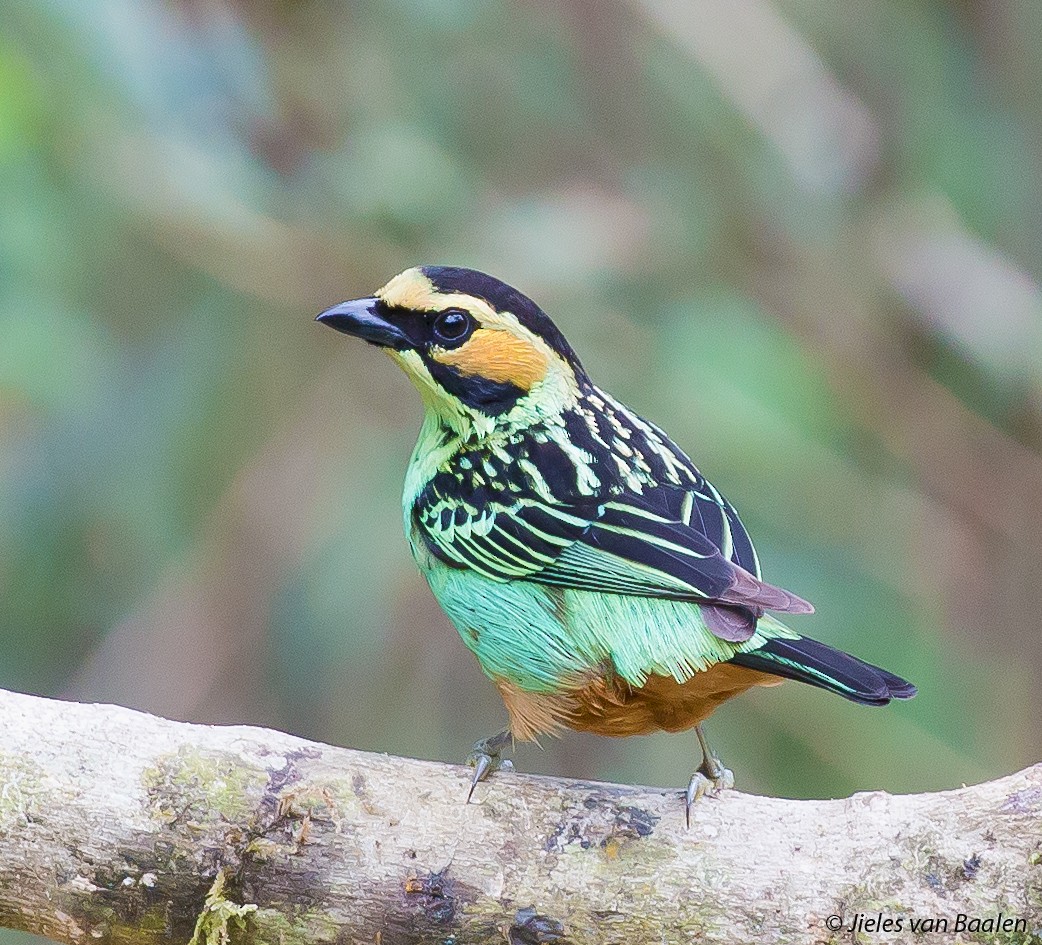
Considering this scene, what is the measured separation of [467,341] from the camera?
4000 mm

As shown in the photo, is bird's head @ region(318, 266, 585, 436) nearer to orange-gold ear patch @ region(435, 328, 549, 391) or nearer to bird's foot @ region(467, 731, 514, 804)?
orange-gold ear patch @ region(435, 328, 549, 391)

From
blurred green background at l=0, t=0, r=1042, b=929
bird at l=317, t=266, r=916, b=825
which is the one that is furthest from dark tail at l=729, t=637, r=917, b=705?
blurred green background at l=0, t=0, r=1042, b=929

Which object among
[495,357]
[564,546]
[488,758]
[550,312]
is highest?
[550,312]

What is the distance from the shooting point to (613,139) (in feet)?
25.6

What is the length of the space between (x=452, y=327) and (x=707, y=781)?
1.44m

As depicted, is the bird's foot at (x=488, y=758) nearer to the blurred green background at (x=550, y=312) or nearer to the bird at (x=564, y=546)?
the bird at (x=564, y=546)

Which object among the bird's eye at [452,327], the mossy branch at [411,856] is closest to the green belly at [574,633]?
the mossy branch at [411,856]

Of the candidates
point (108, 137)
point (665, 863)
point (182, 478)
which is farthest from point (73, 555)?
point (665, 863)

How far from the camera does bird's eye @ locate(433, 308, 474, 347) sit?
13.1 ft

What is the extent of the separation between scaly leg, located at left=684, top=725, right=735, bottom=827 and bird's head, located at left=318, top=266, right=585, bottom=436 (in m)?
1.10

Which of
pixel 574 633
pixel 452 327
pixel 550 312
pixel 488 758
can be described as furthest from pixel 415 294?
pixel 550 312

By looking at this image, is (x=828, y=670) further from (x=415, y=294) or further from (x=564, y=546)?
(x=415, y=294)

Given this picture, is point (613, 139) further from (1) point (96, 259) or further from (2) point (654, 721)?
(2) point (654, 721)

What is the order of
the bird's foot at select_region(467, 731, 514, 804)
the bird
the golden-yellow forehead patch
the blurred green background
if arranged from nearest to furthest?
1. the bird
2. the bird's foot at select_region(467, 731, 514, 804)
3. the golden-yellow forehead patch
4. the blurred green background
